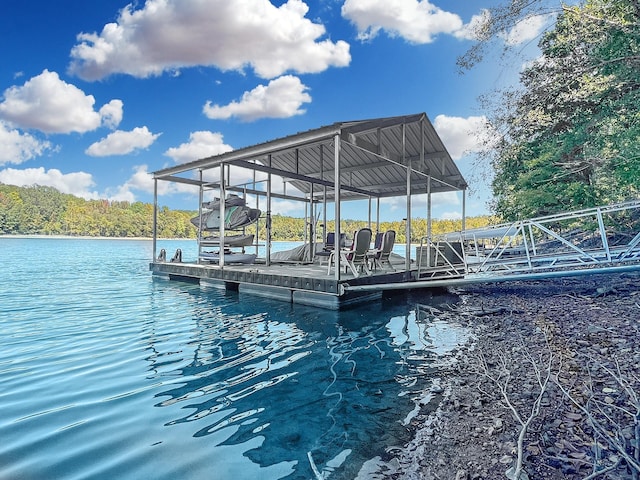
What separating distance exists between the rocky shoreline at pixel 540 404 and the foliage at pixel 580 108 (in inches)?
168

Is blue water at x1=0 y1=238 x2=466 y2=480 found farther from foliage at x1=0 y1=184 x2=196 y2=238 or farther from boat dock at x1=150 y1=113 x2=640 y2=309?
foliage at x1=0 y1=184 x2=196 y2=238

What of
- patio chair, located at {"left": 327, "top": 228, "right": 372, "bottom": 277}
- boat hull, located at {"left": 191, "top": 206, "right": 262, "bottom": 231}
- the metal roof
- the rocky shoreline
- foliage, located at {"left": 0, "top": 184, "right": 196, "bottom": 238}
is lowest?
the rocky shoreline

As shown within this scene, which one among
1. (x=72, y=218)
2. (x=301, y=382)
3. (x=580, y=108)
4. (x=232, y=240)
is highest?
(x=72, y=218)

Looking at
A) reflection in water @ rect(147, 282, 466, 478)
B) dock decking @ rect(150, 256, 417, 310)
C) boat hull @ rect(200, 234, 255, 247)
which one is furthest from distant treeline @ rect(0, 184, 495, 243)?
reflection in water @ rect(147, 282, 466, 478)

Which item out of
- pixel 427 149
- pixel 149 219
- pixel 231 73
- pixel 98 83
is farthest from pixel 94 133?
pixel 427 149

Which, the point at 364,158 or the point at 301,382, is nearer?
the point at 301,382

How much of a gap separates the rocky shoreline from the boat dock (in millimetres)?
763

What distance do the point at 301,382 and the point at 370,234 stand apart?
4.49 metres

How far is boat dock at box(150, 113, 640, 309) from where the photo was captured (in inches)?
232

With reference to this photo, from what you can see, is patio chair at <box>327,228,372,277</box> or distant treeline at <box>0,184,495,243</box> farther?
distant treeline at <box>0,184,495,243</box>

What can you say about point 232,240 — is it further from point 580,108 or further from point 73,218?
point 73,218

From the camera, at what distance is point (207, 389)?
3598 mm

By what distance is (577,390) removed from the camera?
279 centimetres

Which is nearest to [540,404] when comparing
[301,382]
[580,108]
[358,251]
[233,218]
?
[301,382]
